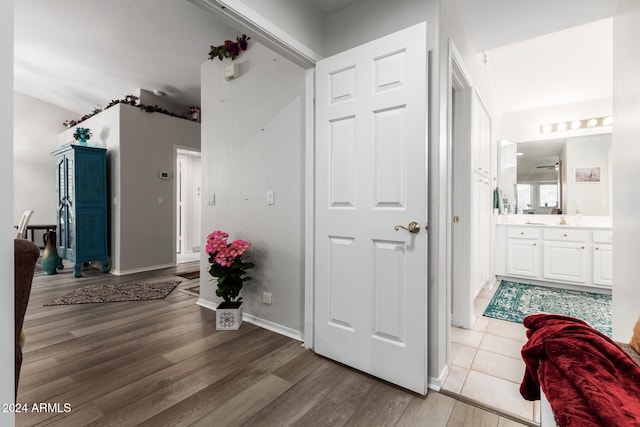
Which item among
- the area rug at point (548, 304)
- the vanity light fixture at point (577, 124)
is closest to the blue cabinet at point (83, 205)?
the area rug at point (548, 304)

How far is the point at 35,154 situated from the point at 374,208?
24.2 ft

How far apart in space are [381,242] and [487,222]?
8.04 feet

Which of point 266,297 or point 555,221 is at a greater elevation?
point 555,221

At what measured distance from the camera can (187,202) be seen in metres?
6.39

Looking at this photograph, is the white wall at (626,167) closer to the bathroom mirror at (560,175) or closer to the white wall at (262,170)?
the white wall at (262,170)

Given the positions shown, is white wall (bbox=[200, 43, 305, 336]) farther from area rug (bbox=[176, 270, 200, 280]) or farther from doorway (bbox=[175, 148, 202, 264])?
doorway (bbox=[175, 148, 202, 264])

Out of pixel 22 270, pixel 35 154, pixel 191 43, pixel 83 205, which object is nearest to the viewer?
pixel 22 270

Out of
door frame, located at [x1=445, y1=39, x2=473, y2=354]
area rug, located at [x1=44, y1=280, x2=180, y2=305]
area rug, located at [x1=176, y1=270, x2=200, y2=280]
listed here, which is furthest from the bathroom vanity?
area rug, located at [x1=44, y1=280, x2=180, y2=305]

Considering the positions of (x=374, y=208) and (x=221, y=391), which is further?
(x=374, y=208)

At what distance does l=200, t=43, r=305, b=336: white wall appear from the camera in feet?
A: 7.74

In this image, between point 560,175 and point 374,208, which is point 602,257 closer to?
point 560,175

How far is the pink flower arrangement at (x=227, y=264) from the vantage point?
2.45m

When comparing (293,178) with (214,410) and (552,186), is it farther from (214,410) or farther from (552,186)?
(552,186)

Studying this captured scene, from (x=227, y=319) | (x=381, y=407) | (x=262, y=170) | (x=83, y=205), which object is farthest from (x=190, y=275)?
(x=381, y=407)
